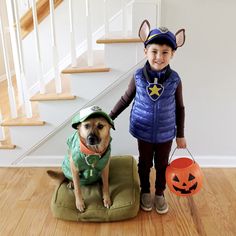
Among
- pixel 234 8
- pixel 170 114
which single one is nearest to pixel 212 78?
pixel 234 8

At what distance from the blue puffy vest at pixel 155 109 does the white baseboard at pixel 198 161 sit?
0.62 m

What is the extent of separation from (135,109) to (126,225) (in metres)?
0.60

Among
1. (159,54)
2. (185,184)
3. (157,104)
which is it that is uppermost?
(159,54)

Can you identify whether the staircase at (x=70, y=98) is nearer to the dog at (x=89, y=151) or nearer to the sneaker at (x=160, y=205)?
the dog at (x=89, y=151)

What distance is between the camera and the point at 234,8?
5.51 feet

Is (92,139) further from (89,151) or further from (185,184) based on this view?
(185,184)

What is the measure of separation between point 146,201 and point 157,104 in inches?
22.1

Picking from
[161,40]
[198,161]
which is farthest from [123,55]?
[198,161]

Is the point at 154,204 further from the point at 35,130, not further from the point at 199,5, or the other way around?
the point at 199,5

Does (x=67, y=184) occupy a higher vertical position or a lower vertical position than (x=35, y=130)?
lower

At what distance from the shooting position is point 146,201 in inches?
62.3

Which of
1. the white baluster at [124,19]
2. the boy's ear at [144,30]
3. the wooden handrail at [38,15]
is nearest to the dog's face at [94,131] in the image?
the boy's ear at [144,30]

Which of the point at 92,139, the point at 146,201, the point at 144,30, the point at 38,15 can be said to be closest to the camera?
the point at 92,139

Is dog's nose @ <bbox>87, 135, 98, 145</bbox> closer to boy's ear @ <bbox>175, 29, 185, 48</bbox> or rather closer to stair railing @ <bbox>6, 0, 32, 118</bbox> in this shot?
boy's ear @ <bbox>175, 29, 185, 48</bbox>
